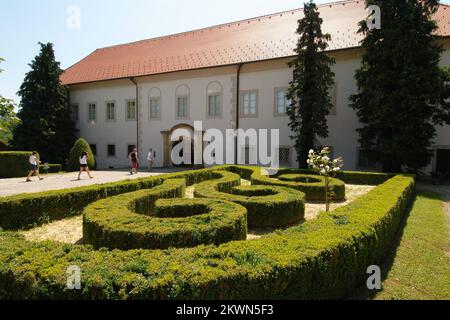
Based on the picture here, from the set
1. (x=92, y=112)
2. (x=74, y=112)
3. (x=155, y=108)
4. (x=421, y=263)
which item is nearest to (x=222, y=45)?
(x=155, y=108)

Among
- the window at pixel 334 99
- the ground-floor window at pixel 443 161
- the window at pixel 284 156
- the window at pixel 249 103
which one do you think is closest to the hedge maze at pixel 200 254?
the ground-floor window at pixel 443 161

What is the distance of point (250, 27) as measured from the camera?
27219mm

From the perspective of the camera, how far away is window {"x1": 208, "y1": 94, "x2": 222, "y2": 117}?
80.9 feet

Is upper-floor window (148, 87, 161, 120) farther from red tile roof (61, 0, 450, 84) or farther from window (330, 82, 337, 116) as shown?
window (330, 82, 337, 116)

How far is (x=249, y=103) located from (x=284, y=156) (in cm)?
469

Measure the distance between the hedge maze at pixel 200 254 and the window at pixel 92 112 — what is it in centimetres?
2355

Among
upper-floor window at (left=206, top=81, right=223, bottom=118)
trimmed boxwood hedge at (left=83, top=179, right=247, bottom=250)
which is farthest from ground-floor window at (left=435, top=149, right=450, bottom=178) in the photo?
trimmed boxwood hedge at (left=83, top=179, right=247, bottom=250)

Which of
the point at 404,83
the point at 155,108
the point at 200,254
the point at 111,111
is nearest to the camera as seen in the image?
the point at 200,254

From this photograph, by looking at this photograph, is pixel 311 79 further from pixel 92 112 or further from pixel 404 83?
pixel 92 112

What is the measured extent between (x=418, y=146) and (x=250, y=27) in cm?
1693

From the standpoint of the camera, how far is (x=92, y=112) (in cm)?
3083

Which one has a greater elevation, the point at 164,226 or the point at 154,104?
the point at 154,104
